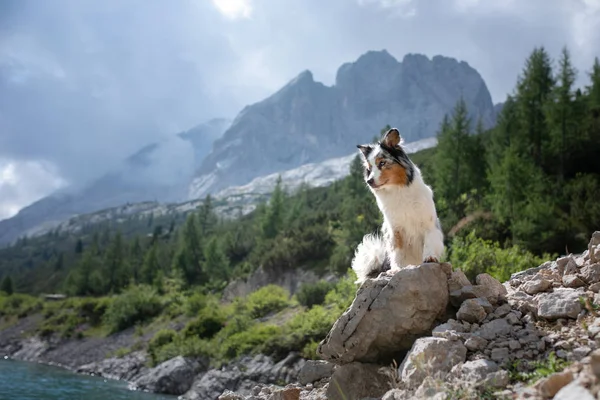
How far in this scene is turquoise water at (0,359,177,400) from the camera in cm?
2833

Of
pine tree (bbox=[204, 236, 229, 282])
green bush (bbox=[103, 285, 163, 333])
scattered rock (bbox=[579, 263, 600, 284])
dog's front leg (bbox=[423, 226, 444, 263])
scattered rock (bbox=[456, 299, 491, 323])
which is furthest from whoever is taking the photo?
pine tree (bbox=[204, 236, 229, 282])

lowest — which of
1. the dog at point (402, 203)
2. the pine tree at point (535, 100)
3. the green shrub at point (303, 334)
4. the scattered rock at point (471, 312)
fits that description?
the green shrub at point (303, 334)

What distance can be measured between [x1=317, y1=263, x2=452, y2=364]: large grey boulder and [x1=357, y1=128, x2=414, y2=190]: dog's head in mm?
1507

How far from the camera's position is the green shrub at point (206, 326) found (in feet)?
136

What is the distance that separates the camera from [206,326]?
4212cm

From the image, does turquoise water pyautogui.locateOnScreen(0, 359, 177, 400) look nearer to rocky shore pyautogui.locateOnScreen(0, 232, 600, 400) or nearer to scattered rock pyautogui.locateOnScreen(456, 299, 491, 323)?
rocky shore pyautogui.locateOnScreen(0, 232, 600, 400)

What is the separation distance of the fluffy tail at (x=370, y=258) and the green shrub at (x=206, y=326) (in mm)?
34547

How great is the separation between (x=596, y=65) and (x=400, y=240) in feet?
225

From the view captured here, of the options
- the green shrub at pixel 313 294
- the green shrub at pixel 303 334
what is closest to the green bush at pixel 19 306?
the green shrub at pixel 313 294

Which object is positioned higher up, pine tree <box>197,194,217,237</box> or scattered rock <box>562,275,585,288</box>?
pine tree <box>197,194,217,237</box>

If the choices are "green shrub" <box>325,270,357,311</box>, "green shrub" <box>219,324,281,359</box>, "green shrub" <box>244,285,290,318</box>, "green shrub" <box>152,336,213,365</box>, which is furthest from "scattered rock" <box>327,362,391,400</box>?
"green shrub" <box>244,285,290,318</box>

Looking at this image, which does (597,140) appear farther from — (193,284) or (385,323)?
(193,284)

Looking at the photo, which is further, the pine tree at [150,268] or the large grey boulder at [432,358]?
the pine tree at [150,268]

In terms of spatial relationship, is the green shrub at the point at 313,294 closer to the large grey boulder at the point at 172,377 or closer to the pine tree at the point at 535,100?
the large grey boulder at the point at 172,377
